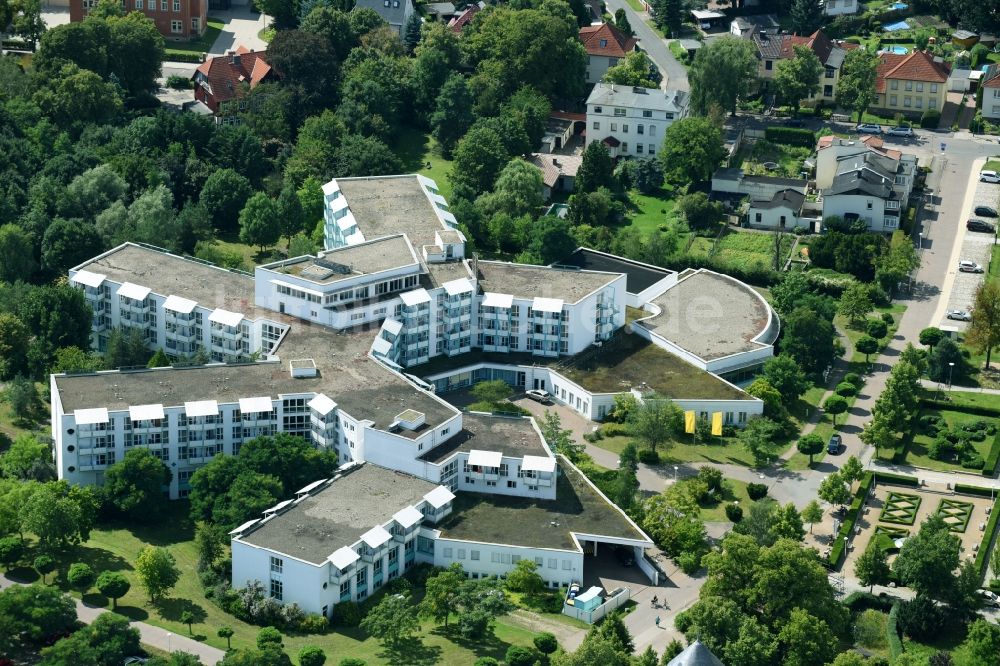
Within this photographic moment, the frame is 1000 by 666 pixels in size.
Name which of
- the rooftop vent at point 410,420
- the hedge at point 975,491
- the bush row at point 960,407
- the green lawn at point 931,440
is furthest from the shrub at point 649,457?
the bush row at point 960,407

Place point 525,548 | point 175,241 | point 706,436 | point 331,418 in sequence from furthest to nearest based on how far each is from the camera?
1. point 175,241
2. point 706,436
3. point 331,418
4. point 525,548

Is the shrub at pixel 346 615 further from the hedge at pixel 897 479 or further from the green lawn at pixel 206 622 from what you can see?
the hedge at pixel 897 479

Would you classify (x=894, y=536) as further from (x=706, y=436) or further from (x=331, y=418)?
(x=331, y=418)

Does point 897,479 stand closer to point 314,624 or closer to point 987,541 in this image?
point 987,541

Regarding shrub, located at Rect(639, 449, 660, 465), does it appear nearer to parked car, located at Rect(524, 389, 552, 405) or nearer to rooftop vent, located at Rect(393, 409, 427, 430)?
parked car, located at Rect(524, 389, 552, 405)

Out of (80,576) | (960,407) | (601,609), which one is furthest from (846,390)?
(80,576)

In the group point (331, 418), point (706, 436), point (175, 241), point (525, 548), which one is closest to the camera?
point (525, 548)

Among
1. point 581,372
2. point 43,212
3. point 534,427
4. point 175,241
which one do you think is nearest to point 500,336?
point 581,372
